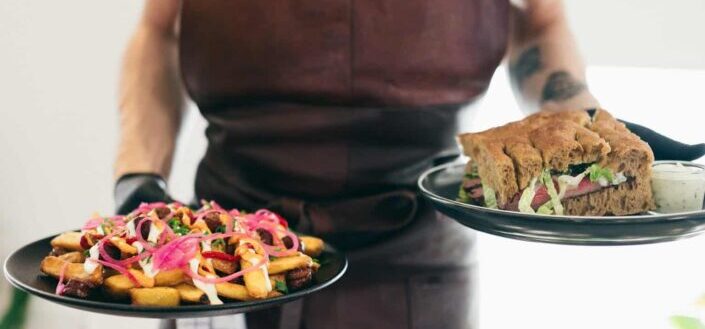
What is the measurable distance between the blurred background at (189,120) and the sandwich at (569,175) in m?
0.45

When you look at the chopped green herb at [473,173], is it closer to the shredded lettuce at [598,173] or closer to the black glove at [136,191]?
the shredded lettuce at [598,173]

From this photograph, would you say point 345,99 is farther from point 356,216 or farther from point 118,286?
point 118,286

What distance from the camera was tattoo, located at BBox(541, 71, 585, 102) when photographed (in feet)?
3.80

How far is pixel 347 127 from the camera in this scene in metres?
1.06

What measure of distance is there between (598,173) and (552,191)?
0.07 meters

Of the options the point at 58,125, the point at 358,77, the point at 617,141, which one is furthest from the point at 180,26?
the point at 58,125

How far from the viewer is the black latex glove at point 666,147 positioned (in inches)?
38.4

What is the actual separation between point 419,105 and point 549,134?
0.19 meters

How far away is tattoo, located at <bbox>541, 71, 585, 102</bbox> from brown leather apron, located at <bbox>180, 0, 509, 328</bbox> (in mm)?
143

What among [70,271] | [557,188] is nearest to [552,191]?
[557,188]

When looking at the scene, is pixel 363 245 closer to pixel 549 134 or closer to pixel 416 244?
pixel 416 244

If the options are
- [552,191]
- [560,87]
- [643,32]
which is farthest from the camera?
[643,32]

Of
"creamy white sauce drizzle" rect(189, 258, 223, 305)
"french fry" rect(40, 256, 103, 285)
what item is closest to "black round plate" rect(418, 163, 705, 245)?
"creamy white sauce drizzle" rect(189, 258, 223, 305)

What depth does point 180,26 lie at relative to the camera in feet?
3.79
